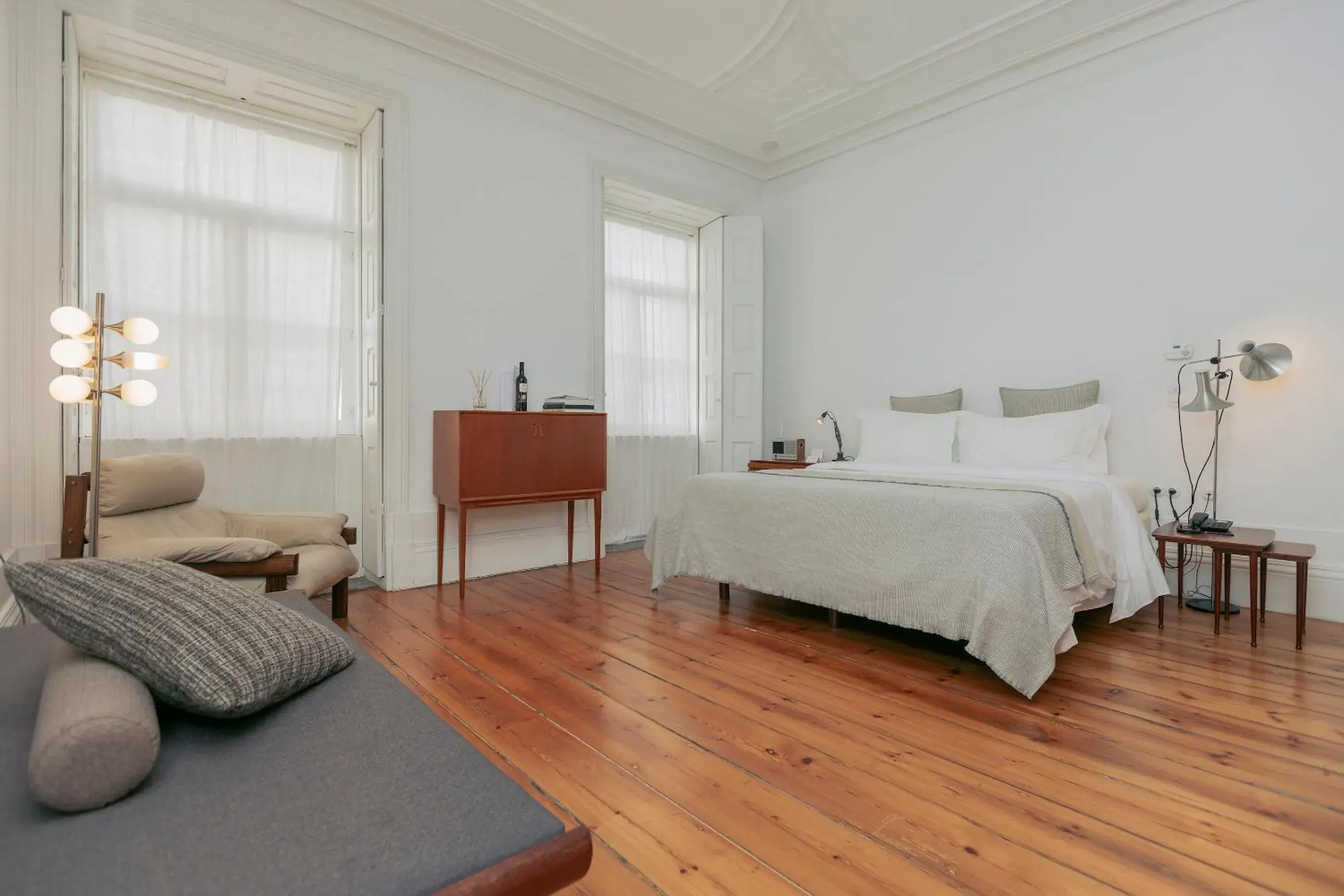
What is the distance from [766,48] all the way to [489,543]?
11.8ft

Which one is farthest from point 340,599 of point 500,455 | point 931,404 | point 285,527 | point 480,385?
point 931,404

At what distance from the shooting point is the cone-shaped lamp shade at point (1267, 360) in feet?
10.6

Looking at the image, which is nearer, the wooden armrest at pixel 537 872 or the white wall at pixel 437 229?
the wooden armrest at pixel 537 872

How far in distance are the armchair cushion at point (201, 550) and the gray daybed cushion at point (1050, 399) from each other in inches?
159

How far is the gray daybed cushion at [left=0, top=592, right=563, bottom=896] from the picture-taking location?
69 centimetres

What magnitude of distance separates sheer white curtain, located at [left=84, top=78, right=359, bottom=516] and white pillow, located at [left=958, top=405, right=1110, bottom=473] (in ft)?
12.8

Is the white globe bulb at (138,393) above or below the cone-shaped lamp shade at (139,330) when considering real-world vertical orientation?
below

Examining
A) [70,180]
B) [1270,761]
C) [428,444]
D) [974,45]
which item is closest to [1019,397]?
[974,45]

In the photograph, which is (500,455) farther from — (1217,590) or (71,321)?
(1217,590)

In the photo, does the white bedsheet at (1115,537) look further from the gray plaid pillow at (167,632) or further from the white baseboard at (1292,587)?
the gray plaid pillow at (167,632)

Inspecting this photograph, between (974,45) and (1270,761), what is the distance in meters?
4.08

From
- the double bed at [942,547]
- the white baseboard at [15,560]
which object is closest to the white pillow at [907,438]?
the double bed at [942,547]

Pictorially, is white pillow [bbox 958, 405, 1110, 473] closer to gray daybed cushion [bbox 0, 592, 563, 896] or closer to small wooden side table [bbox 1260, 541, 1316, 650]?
small wooden side table [bbox 1260, 541, 1316, 650]

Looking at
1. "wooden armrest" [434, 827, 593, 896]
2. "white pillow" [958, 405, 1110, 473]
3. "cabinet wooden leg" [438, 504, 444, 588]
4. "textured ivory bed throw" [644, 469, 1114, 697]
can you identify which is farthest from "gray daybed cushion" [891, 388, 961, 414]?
"wooden armrest" [434, 827, 593, 896]
